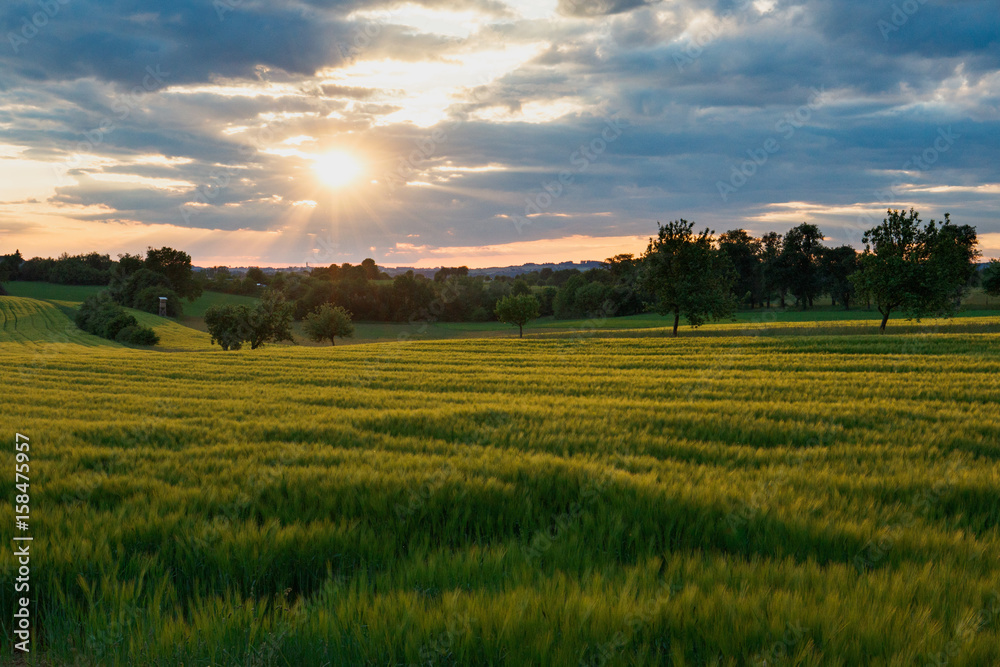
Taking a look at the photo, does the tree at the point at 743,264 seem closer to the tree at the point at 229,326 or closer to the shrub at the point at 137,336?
the tree at the point at 229,326

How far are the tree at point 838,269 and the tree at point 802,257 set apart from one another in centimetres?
180

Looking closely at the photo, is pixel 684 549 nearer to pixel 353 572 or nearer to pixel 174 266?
pixel 353 572

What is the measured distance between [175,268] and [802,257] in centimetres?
14147

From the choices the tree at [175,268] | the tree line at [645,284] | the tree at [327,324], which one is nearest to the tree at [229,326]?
the tree line at [645,284]

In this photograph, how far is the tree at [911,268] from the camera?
41.8 meters

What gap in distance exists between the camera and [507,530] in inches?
207

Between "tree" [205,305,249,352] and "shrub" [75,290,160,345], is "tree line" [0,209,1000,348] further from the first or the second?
"shrub" [75,290,160,345]

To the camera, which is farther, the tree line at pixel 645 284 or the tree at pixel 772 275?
the tree at pixel 772 275

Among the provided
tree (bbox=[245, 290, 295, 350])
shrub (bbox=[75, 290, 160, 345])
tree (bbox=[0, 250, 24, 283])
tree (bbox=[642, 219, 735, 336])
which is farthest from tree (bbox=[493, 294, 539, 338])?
tree (bbox=[0, 250, 24, 283])

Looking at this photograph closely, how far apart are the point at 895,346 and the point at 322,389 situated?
1253 inches

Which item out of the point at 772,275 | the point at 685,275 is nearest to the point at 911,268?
the point at 685,275

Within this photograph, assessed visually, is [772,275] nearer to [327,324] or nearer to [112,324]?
[327,324]

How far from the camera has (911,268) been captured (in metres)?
41.8

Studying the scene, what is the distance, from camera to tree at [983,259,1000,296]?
258ft
